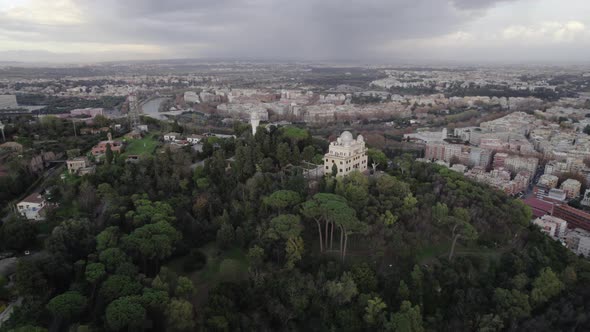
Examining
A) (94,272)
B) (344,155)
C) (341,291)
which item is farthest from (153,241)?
(344,155)

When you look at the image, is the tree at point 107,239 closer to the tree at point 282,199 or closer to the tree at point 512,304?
the tree at point 282,199

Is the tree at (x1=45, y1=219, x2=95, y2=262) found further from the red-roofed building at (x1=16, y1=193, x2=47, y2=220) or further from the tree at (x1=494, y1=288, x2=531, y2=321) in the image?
the tree at (x1=494, y1=288, x2=531, y2=321)

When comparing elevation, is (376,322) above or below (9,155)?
below

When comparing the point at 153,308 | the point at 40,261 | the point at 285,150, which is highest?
the point at 285,150

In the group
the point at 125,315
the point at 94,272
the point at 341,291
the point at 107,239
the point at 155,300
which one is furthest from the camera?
the point at 107,239

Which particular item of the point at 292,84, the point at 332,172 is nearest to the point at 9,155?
the point at 332,172

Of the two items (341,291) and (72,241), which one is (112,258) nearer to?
(72,241)

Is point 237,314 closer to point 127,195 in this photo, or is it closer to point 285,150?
point 127,195
